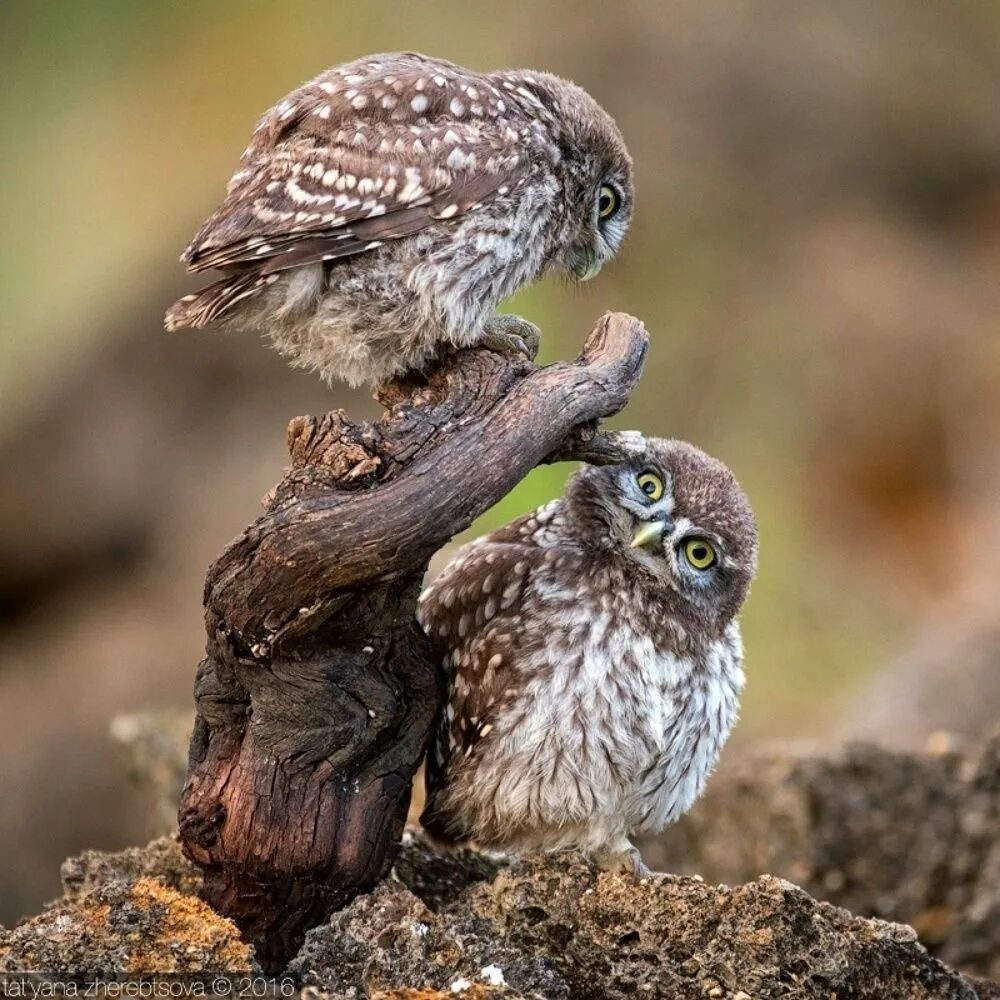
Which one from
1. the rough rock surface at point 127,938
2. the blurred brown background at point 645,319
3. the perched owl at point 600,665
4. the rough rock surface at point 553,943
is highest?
the blurred brown background at point 645,319

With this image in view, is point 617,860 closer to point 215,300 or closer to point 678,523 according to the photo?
point 678,523

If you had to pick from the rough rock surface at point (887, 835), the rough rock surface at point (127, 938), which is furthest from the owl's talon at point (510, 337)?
the rough rock surface at point (887, 835)

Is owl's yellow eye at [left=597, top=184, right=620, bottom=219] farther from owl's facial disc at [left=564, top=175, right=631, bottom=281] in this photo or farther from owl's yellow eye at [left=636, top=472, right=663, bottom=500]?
owl's yellow eye at [left=636, top=472, right=663, bottom=500]

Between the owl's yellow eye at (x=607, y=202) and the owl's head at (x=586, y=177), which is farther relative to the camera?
the owl's yellow eye at (x=607, y=202)

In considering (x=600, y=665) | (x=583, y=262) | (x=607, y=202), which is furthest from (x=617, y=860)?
(x=607, y=202)

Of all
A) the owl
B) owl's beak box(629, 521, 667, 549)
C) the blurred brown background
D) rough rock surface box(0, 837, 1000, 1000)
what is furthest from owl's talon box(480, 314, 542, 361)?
the blurred brown background

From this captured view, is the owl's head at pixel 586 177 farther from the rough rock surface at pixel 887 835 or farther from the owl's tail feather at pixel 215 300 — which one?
the rough rock surface at pixel 887 835

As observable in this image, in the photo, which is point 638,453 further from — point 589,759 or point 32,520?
point 32,520
